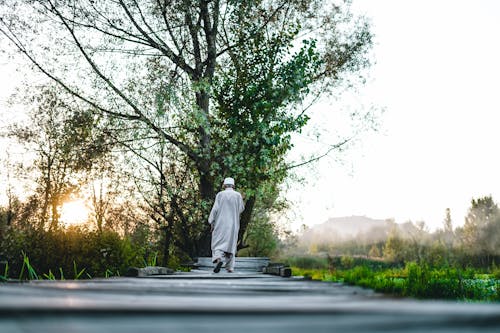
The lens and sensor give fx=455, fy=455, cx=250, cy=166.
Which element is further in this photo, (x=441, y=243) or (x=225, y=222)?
(x=225, y=222)

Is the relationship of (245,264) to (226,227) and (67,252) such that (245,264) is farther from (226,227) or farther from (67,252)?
(67,252)

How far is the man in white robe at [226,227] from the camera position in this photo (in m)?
10.3

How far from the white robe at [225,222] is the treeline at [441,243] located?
3.34 m

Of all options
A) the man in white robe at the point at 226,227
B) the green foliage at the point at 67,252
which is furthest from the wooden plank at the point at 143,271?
the man in white robe at the point at 226,227

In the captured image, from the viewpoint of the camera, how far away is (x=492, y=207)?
5112 centimetres

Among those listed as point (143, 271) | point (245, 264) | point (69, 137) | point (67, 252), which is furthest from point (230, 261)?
point (69, 137)

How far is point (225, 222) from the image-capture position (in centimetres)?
1040

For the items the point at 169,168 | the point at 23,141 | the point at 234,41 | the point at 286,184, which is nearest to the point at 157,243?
the point at 169,168

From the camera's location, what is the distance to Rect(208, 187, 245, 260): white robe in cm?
1027

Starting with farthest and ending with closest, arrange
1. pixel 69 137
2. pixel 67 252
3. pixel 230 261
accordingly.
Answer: pixel 69 137
pixel 230 261
pixel 67 252

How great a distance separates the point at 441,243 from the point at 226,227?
15.2 feet

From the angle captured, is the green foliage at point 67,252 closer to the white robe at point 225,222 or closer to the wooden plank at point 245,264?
the white robe at point 225,222

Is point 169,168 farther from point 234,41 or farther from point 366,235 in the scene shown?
point 366,235

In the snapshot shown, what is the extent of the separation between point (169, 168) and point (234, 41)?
5564 mm
